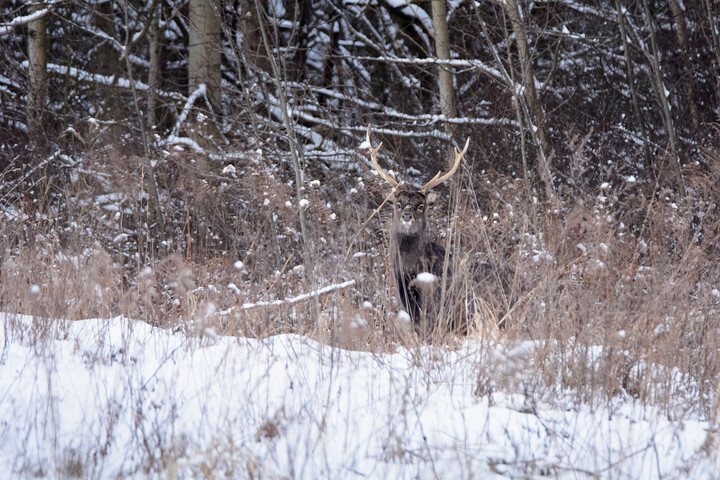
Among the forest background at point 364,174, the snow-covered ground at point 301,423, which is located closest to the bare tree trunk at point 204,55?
the forest background at point 364,174

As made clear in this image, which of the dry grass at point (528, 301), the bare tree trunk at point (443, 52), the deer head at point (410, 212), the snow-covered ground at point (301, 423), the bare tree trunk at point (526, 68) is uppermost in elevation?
the bare tree trunk at point (443, 52)

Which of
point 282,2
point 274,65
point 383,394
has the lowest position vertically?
point 383,394

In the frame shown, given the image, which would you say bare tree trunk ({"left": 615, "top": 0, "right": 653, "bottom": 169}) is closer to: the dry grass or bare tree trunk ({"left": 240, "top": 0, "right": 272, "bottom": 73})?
the dry grass

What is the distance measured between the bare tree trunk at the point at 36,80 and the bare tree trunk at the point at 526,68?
8.13m

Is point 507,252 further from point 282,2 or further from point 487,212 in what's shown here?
point 282,2

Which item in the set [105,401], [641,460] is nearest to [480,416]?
[641,460]

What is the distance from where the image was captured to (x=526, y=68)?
26.5ft

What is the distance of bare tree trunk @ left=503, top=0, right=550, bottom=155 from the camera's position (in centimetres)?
798

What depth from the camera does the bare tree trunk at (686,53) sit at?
10.7 meters

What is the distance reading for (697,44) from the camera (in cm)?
1112

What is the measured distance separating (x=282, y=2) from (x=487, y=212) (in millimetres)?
7788

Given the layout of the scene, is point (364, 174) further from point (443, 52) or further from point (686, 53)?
point (686, 53)

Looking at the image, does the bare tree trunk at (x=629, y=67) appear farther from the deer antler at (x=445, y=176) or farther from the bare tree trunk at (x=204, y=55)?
the bare tree trunk at (x=204, y=55)

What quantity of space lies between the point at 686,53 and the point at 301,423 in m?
10.6
